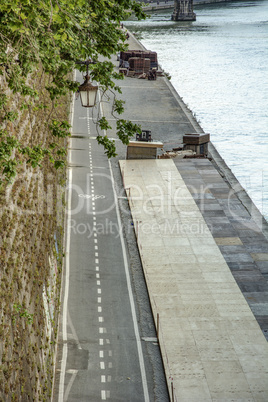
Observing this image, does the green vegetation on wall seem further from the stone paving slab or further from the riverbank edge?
the riverbank edge

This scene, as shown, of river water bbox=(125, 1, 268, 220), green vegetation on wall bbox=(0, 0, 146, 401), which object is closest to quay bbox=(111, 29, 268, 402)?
green vegetation on wall bbox=(0, 0, 146, 401)

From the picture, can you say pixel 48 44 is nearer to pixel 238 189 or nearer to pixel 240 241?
pixel 240 241

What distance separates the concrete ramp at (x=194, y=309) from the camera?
72.4 feet

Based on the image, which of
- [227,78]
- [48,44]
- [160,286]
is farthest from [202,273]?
[227,78]

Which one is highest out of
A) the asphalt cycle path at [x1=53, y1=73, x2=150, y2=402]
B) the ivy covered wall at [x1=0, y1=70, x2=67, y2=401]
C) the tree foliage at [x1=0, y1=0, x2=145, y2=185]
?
the tree foliage at [x1=0, y1=0, x2=145, y2=185]

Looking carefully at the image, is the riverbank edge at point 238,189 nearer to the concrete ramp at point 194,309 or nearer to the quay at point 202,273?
the quay at point 202,273

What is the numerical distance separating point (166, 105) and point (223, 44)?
78.8 m

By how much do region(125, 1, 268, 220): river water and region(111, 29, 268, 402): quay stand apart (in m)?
8.94

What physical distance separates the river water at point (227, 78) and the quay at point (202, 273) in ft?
29.3

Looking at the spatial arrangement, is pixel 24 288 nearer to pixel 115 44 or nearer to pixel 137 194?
pixel 115 44

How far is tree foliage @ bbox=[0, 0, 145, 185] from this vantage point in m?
12.1

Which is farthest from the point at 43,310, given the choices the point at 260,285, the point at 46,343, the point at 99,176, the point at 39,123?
the point at 99,176

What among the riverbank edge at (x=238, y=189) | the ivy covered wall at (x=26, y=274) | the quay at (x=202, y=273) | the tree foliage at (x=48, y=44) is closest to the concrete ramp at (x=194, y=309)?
the quay at (x=202, y=273)

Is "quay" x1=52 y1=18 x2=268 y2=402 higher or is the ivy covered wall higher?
the ivy covered wall
